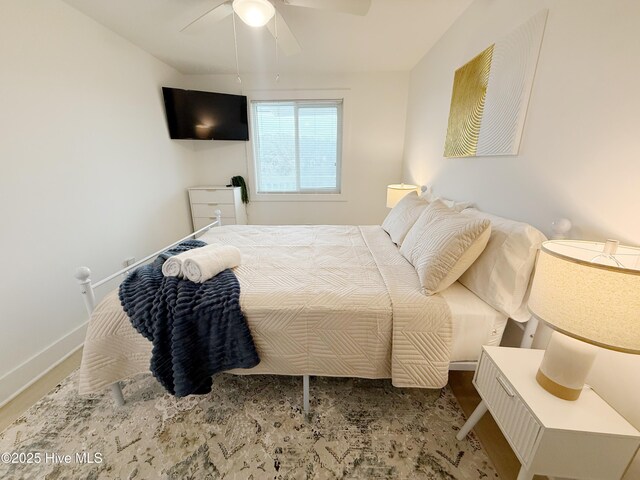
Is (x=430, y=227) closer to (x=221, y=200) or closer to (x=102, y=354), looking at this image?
(x=102, y=354)

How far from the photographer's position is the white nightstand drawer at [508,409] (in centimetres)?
81

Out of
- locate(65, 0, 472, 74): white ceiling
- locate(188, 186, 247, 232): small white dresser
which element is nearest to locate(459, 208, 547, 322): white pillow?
locate(65, 0, 472, 74): white ceiling

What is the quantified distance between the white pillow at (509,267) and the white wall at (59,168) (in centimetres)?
269

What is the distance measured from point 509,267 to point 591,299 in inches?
19.6

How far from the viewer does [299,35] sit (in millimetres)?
2281

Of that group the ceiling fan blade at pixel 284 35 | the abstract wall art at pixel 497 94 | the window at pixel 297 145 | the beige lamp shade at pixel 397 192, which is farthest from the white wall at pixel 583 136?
the window at pixel 297 145

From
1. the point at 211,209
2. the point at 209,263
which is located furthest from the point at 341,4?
the point at 211,209

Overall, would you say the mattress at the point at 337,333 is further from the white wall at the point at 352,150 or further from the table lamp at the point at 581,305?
the white wall at the point at 352,150

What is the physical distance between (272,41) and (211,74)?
1348 mm

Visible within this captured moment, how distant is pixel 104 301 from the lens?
124 centimetres

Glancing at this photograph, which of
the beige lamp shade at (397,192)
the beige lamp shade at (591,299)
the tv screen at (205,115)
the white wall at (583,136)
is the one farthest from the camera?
the tv screen at (205,115)

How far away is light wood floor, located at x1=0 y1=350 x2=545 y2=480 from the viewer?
1.12 m

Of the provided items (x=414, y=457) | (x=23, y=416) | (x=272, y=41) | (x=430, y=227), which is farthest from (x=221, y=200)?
(x=414, y=457)

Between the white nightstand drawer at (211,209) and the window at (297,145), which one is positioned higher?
the window at (297,145)
